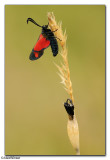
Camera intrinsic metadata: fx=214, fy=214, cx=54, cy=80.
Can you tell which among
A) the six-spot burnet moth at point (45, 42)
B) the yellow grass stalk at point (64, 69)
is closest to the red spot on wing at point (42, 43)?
the six-spot burnet moth at point (45, 42)

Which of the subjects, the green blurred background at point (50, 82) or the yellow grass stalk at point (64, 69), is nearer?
the yellow grass stalk at point (64, 69)

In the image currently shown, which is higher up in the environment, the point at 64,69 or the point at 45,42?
the point at 45,42

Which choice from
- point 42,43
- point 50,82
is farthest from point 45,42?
point 50,82

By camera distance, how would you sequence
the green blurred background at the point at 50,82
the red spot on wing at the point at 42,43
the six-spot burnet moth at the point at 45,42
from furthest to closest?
1. the green blurred background at the point at 50,82
2. the red spot on wing at the point at 42,43
3. the six-spot burnet moth at the point at 45,42

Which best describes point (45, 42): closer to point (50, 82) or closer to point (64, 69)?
point (64, 69)

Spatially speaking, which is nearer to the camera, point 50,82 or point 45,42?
point 45,42

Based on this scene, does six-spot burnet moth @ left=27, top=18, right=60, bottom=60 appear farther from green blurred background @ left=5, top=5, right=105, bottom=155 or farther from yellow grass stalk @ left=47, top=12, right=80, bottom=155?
green blurred background @ left=5, top=5, right=105, bottom=155

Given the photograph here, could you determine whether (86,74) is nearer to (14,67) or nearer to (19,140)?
(14,67)

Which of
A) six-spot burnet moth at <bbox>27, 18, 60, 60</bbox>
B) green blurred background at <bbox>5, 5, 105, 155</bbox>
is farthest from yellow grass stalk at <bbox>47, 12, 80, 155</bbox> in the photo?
green blurred background at <bbox>5, 5, 105, 155</bbox>

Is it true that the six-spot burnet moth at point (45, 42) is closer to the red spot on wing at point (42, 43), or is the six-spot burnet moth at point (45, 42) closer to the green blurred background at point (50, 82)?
the red spot on wing at point (42, 43)
